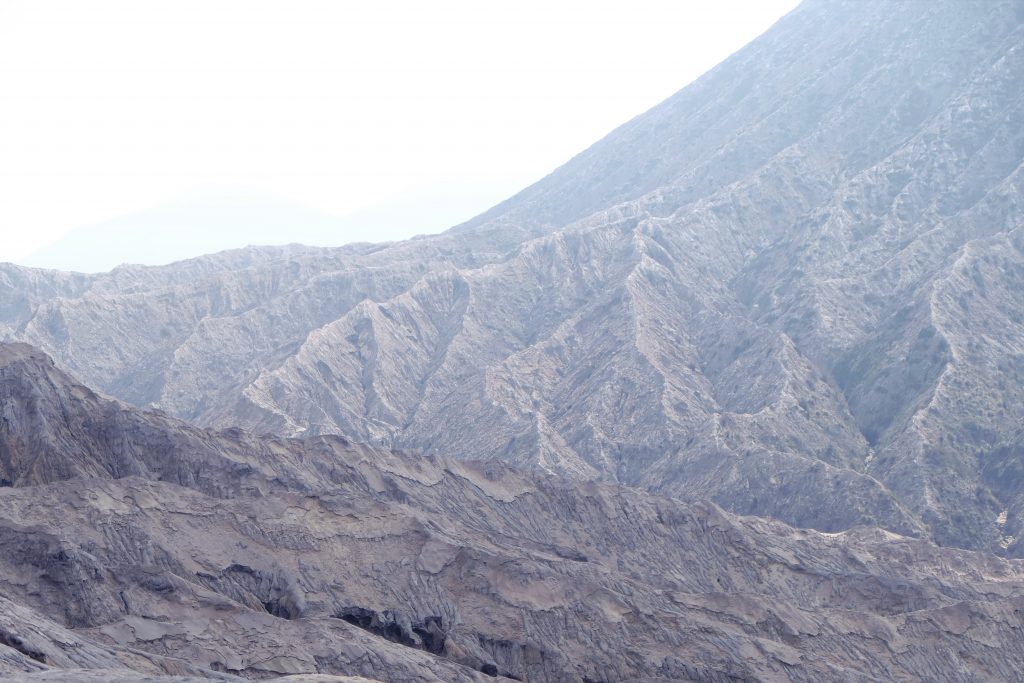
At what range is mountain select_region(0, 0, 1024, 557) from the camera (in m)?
98.8

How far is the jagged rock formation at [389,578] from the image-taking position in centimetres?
4453

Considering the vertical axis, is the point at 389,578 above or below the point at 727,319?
above

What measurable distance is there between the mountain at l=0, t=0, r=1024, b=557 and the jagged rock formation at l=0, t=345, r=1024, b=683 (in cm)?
2529

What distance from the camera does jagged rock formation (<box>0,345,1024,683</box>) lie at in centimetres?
4453

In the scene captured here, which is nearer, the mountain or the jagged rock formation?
the jagged rock formation

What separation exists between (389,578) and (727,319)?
244 ft

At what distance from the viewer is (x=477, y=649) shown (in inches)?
1970

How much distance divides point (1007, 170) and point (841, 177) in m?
16.7

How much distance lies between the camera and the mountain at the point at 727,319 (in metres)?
98.8

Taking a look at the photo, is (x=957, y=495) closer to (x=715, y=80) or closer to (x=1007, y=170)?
(x=1007, y=170)

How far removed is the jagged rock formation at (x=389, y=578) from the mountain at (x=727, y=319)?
25.3m

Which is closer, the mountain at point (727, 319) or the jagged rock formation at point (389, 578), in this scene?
the jagged rock formation at point (389, 578)

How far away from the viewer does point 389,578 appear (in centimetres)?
5309

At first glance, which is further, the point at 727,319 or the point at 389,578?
the point at 727,319
